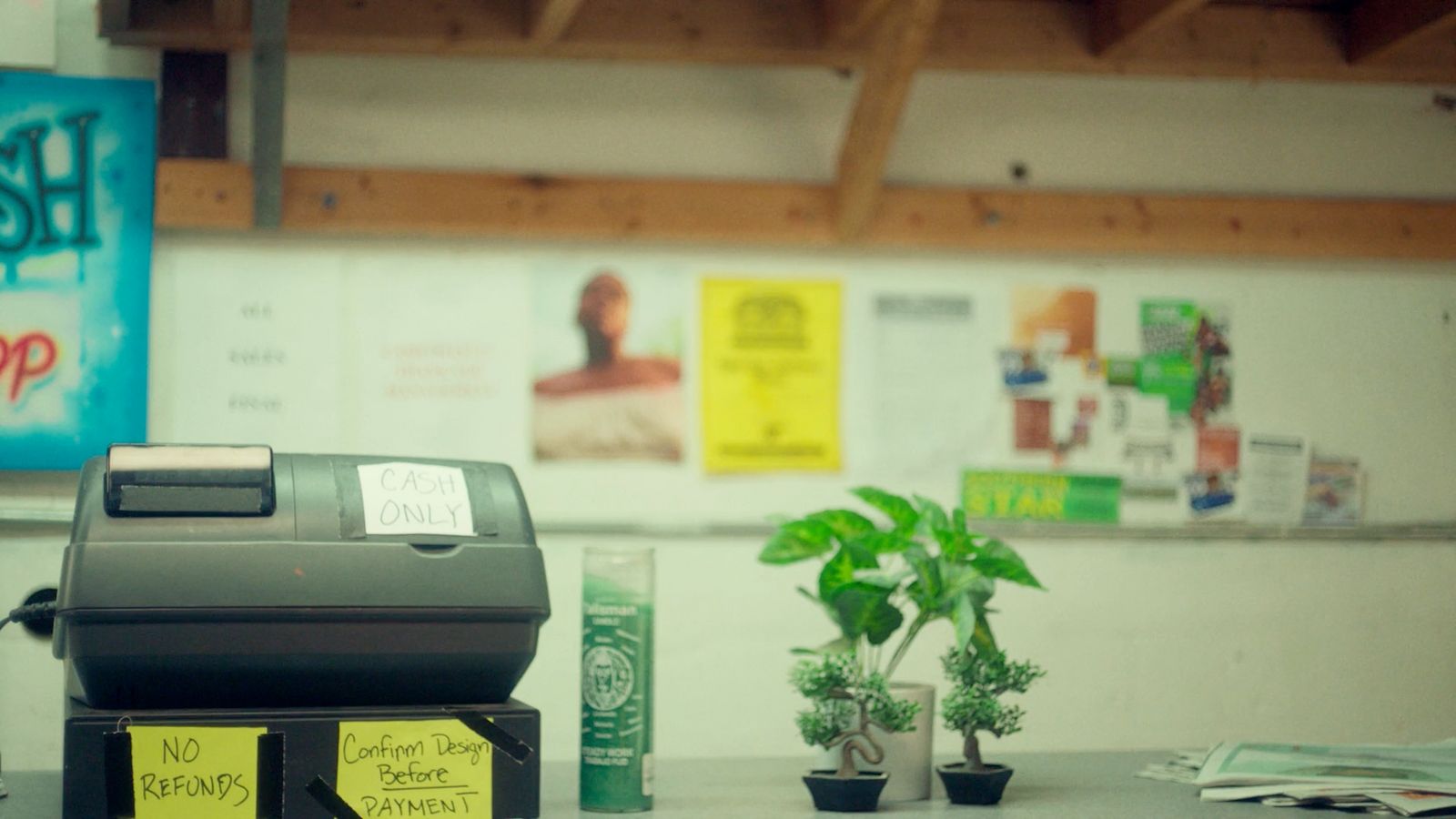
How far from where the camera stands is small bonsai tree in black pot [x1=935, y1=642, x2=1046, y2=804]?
4.93 ft

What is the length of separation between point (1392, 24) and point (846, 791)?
284cm

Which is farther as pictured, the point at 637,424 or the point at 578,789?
the point at 637,424

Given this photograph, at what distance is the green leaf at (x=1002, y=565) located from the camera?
61.6 inches

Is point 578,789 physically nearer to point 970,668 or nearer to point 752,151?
point 970,668

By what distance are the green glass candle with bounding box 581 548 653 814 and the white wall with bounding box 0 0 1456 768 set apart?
2054mm

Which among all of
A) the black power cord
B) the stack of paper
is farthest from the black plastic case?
the stack of paper

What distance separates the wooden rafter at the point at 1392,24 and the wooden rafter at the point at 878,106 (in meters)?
1.07

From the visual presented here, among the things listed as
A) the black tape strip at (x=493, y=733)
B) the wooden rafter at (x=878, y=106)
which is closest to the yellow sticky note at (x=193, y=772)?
the black tape strip at (x=493, y=733)

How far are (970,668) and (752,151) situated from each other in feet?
7.54

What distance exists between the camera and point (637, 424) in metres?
3.56

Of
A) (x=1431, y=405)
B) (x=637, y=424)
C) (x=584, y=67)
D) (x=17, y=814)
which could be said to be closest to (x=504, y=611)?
(x=17, y=814)

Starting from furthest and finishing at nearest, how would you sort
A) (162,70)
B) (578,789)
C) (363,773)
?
(162,70) → (578,789) → (363,773)

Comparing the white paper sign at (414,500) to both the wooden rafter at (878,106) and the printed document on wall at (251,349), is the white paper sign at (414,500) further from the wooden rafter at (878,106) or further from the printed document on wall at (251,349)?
the printed document on wall at (251,349)

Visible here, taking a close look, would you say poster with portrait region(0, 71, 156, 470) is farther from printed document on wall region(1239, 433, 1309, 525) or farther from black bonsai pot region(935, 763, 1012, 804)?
printed document on wall region(1239, 433, 1309, 525)
